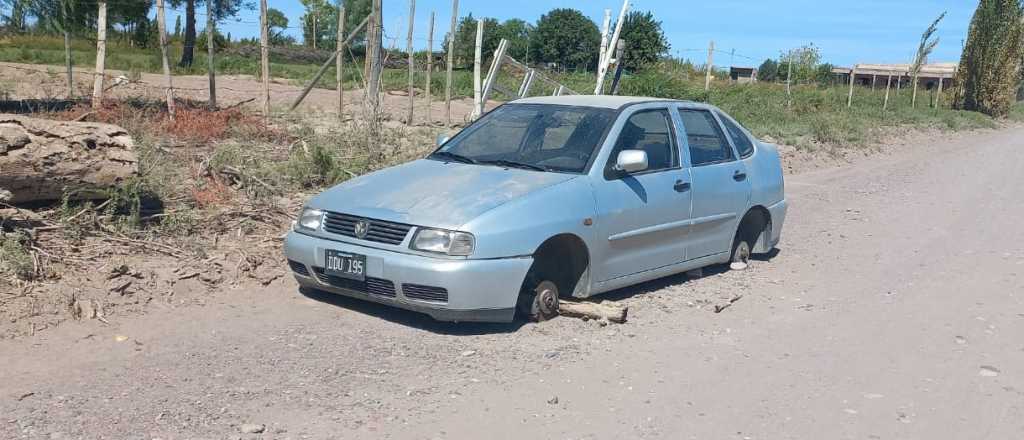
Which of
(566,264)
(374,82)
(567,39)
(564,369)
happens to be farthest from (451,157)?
(567,39)

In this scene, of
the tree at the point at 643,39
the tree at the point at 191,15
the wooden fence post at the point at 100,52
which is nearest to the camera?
the wooden fence post at the point at 100,52

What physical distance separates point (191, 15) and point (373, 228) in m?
38.9

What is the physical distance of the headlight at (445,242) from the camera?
593 centimetres

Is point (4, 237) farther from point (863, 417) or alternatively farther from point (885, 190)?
point (885, 190)

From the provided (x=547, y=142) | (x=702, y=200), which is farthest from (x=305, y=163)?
(x=702, y=200)

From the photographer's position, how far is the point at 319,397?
4984mm

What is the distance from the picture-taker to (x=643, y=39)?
58.5 metres

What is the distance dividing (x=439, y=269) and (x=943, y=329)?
3.56 metres

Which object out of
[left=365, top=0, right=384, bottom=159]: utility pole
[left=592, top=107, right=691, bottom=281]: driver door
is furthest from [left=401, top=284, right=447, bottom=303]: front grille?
[left=365, top=0, right=384, bottom=159]: utility pole

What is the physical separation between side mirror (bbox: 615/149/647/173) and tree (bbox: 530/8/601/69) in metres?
65.6

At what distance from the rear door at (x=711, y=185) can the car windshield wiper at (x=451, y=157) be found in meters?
1.78

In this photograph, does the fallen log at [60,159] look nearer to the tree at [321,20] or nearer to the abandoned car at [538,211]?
the abandoned car at [538,211]

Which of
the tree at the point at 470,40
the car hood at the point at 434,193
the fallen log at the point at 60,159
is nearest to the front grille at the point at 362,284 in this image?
the car hood at the point at 434,193

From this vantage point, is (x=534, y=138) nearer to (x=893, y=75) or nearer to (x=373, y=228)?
(x=373, y=228)
